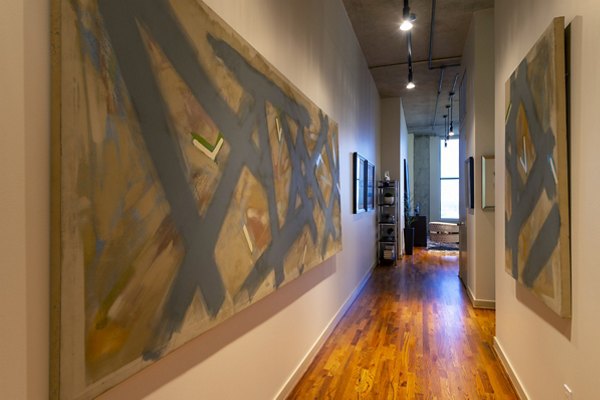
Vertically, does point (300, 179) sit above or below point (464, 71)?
below

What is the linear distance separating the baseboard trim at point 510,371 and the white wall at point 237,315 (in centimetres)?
157

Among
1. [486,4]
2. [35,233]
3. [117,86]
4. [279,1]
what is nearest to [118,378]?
[35,233]

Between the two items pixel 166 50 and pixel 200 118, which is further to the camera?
pixel 200 118

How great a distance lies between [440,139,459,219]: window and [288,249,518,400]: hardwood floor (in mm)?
8296

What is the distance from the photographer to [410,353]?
133 inches

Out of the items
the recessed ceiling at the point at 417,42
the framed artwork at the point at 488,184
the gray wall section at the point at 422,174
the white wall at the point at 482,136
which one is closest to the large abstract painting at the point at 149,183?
the recessed ceiling at the point at 417,42

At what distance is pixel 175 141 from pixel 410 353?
2968 mm

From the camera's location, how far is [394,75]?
699 centimetres

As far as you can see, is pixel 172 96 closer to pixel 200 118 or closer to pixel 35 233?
pixel 200 118

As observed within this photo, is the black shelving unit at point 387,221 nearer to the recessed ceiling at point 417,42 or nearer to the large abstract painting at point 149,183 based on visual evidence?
the recessed ceiling at point 417,42

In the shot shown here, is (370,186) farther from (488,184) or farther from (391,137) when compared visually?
(391,137)

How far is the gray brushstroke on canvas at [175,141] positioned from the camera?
3.89ft

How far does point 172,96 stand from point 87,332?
2.72 ft

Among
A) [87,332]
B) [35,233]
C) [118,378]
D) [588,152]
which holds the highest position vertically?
[588,152]
